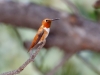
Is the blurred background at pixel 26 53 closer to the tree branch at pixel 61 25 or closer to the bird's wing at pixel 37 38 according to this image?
the tree branch at pixel 61 25

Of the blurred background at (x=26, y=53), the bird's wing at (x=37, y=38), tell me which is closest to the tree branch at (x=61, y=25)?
the blurred background at (x=26, y=53)

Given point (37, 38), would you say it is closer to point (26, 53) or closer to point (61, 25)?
point (61, 25)

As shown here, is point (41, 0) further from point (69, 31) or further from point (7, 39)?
point (69, 31)

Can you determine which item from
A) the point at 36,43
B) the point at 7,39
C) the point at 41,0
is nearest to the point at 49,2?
the point at 41,0

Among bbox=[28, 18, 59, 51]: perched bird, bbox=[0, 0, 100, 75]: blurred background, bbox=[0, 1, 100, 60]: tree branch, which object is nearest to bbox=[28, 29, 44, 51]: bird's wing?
bbox=[28, 18, 59, 51]: perched bird

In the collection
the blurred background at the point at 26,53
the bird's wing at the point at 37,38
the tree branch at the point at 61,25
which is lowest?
the blurred background at the point at 26,53

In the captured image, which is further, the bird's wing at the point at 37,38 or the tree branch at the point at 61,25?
the tree branch at the point at 61,25

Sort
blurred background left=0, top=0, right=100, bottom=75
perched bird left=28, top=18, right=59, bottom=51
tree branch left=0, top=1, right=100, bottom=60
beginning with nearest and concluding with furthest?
perched bird left=28, top=18, right=59, bottom=51
tree branch left=0, top=1, right=100, bottom=60
blurred background left=0, top=0, right=100, bottom=75

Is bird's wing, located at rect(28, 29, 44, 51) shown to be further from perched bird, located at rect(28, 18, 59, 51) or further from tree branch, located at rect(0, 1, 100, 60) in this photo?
tree branch, located at rect(0, 1, 100, 60)

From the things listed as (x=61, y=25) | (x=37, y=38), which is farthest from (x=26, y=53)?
(x=37, y=38)

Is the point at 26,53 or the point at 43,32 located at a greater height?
the point at 43,32

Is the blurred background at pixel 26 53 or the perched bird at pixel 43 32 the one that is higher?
the perched bird at pixel 43 32
